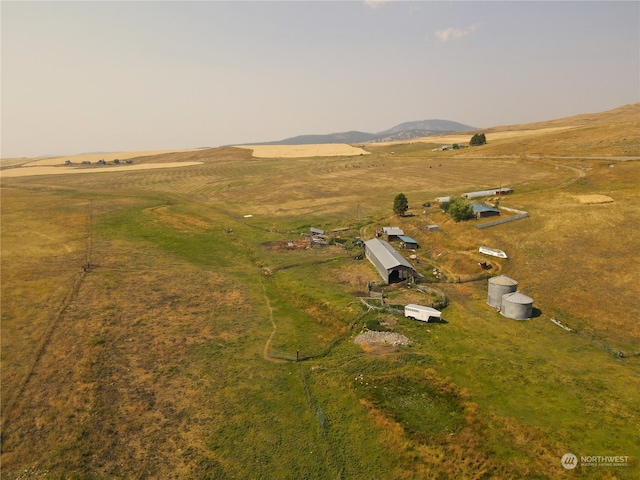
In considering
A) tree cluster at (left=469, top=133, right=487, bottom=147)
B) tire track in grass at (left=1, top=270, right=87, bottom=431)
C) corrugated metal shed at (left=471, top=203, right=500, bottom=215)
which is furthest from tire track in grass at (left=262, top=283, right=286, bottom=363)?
tree cluster at (left=469, top=133, right=487, bottom=147)

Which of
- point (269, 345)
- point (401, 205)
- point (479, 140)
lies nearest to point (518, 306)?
point (269, 345)

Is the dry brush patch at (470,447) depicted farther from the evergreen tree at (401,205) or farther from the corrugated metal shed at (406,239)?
the evergreen tree at (401,205)

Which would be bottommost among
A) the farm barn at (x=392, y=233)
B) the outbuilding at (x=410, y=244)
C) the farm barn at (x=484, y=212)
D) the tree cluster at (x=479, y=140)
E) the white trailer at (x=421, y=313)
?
the white trailer at (x=421, y=313)

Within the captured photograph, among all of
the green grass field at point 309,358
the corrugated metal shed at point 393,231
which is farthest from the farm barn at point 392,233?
the green grass field at point 309,358

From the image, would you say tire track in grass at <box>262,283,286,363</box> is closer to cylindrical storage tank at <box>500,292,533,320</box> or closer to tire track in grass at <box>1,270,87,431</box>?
tire track in grass at <box>1,270,87,431</box>

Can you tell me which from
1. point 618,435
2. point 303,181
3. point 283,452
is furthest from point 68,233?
point 618,435
